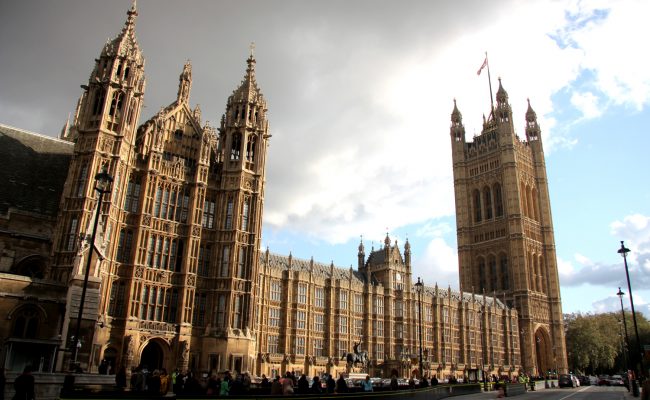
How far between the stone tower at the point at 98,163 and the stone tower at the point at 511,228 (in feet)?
291

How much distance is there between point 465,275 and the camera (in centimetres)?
12206

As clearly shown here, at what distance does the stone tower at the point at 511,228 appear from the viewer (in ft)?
366

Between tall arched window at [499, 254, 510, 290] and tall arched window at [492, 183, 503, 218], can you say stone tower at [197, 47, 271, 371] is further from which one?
tall arched window at [492, 183, 503, 218]

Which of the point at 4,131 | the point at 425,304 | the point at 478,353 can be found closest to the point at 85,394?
the point at 4,131

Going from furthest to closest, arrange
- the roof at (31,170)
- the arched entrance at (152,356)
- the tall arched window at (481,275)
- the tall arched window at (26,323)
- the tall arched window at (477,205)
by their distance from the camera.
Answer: the tall arched window at (477,205) → the tall arched window at (481,275) → the roof at (31,170) → the arched entrance at (152,356) → the tall arched window at (26,323)

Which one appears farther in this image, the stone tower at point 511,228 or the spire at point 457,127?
the spire at point 457,127

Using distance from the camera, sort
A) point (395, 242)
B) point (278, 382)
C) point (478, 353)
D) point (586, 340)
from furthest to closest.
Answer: point (586, 340), point (478, 353), point (395, 242), point (278, 382)

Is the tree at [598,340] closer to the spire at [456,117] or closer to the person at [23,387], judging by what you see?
the spire at [456,117]

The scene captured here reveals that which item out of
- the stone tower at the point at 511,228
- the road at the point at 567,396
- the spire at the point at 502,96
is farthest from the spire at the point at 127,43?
the spire at the point at 502,96

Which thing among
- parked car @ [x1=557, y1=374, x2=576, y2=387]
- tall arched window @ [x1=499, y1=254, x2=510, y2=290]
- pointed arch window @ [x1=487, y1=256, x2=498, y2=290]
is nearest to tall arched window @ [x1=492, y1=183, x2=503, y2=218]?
tall arched window @ [x1=499, y1=254, x2=510, y2=290]

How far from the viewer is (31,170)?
130 ft

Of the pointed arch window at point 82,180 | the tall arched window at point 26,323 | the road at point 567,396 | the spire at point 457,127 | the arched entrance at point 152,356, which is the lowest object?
the road at point 567,396

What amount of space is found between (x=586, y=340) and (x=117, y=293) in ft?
353

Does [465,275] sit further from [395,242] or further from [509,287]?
[395,242]
